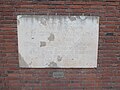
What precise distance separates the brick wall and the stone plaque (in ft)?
0.35

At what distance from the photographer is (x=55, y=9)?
12.9ft

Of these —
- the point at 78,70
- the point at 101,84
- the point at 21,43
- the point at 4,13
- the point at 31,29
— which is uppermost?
the point at 4,13

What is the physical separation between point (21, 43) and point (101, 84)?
182 cm

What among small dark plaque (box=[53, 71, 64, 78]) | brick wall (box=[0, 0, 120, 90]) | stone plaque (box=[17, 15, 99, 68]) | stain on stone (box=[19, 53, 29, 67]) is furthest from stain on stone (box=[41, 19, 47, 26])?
small dark plaque (box=[53, 71, 64, 78])

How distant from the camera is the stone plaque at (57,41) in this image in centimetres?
395

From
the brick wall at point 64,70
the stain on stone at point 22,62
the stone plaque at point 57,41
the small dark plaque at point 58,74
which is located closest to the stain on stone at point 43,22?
the stone plaque at point 57,41

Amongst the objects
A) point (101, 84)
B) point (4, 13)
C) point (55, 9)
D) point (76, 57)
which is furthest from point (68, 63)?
point (4, 13)

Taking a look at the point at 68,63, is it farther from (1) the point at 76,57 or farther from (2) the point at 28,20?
(2) the point at 28,20

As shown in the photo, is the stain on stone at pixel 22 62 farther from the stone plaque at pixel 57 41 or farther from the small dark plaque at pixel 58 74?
the small dark plaque at pixel 58 74

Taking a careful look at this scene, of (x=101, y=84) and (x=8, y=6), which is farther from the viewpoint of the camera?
(x=101, y=84)

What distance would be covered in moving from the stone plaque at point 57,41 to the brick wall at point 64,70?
0.11m

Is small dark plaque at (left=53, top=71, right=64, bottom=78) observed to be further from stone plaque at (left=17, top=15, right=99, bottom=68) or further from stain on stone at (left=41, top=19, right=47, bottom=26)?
stain on stone at (left=41, top=19, right=47, bottom=26)

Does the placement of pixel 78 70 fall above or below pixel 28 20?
below

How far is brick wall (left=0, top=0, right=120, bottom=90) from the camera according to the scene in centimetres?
392
